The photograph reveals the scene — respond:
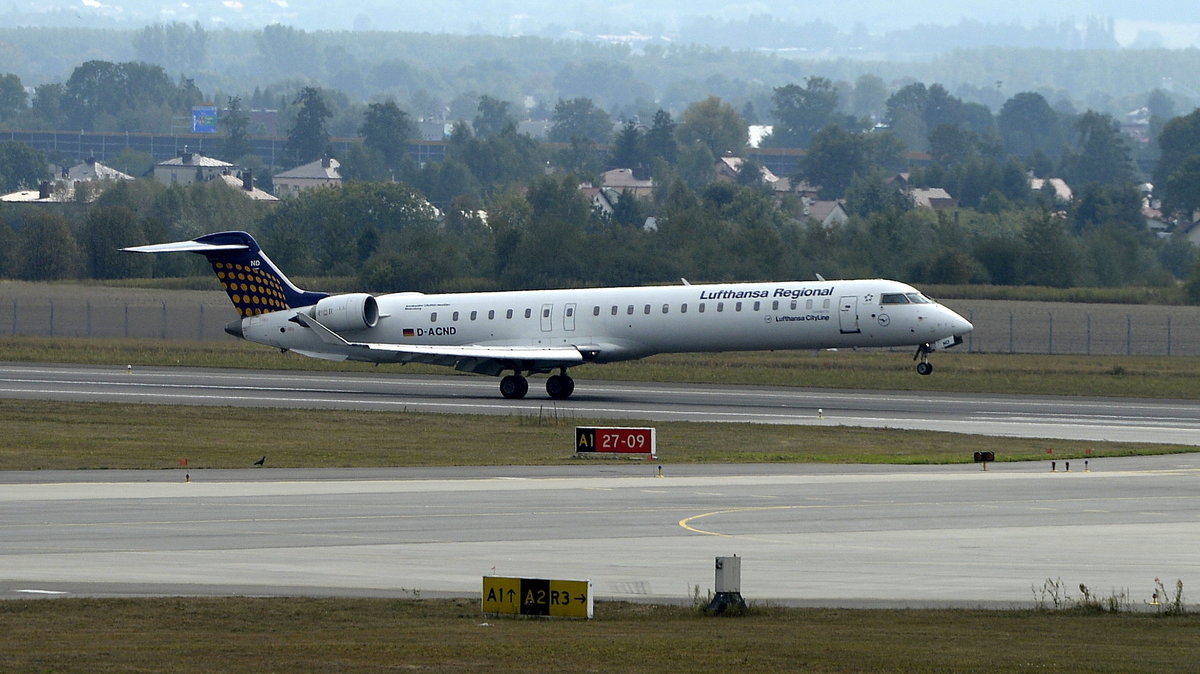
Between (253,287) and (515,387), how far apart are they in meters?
9.89

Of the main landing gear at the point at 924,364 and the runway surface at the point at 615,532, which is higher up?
the main landing gear at the point at 924,364

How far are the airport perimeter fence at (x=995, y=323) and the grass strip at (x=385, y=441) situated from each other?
31.5 meters

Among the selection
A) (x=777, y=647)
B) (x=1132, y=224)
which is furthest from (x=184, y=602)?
(x=1132, y=224)

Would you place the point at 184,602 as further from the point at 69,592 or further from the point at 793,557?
the point at 793,557

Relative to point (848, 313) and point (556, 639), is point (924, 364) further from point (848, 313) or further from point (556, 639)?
point (556, 639)

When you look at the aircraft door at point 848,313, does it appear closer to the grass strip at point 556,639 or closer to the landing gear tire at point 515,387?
the landing gear tire at point 515,387

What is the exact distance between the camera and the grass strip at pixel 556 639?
1571 cm

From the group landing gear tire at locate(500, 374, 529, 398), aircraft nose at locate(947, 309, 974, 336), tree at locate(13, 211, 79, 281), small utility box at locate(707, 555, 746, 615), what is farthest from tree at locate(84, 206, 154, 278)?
small utility box at locate(707, 555, 746, 615)

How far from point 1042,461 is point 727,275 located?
62377 mm

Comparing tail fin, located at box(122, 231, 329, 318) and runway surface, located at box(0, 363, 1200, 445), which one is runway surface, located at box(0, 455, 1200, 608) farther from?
tail fin, located at box(122, 231, 329, 318)

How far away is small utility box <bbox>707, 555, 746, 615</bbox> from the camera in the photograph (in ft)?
61.7

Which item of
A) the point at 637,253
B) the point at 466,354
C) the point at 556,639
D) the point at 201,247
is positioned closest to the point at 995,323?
the point at 637,253

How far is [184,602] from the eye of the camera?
19.5 m

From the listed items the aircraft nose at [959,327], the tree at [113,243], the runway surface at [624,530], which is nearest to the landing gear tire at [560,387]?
the aircraft nose at [959,327]
